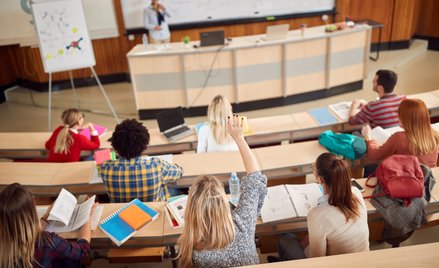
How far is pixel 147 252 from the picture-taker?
260 centimetres

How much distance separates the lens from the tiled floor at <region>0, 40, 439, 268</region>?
6465mm

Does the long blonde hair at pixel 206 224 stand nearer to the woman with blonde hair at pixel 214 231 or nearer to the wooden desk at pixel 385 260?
the woman with blonde hair at pixel 214 231

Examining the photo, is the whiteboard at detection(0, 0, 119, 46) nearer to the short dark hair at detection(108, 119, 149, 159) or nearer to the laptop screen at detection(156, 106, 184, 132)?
the laptop screen at detection(156, 106, 184, 132)

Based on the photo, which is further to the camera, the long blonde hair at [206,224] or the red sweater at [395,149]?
the red sweater at [395,149]

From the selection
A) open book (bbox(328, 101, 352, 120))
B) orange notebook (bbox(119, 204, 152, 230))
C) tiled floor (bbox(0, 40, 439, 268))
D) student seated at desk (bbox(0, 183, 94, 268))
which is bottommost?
tiled floor (bbox(0, 40, 439, 268))

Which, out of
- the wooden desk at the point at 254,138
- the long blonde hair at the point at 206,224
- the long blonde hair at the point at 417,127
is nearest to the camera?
the long blonde hair at the point at 206,224

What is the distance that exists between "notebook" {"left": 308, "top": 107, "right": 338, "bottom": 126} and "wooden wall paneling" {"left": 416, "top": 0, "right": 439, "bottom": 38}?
18.9 ft

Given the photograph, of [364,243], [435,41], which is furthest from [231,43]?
[435,41]

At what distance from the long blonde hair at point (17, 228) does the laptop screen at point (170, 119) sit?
2.24 meters

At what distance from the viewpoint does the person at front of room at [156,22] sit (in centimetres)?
712

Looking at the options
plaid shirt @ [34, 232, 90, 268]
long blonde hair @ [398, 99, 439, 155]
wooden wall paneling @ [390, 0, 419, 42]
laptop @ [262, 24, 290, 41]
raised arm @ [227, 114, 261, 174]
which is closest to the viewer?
plaid shirt @ [34, 232, 90, 268]

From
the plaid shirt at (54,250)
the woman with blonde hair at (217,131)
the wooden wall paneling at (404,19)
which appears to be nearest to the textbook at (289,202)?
the woman with blonde hair at (217,131)

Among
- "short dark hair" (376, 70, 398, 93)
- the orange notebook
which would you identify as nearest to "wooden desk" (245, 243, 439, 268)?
the orange notebook

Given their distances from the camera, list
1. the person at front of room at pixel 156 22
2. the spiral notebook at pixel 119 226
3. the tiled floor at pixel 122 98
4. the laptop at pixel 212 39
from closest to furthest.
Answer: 1. the spiral notebook at pixel 119 226
2. the laptop at pixel 212 39
3. the tiled floor at pixel 122 98
4. the person at front of room at pixel 156 22
